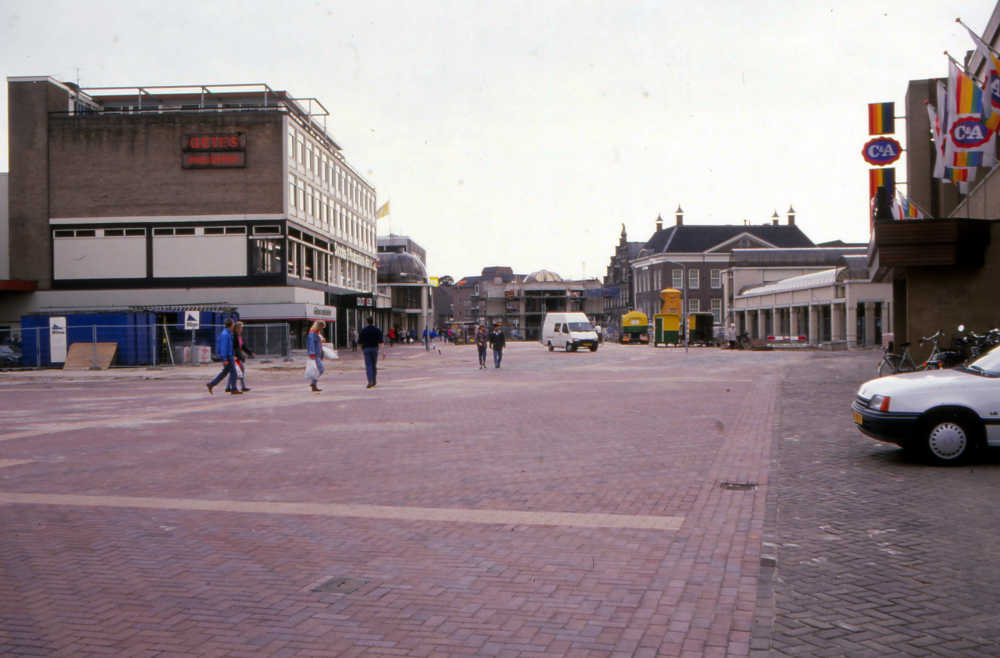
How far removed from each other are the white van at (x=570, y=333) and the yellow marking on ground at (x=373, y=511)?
39914mm

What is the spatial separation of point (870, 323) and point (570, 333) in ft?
56.2

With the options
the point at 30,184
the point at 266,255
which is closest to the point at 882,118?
the point at 266,255

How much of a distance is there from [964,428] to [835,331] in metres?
42.8

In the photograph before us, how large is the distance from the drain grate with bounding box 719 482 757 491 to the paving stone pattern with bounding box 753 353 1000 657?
29 cm

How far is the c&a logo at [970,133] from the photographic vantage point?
15.5 m

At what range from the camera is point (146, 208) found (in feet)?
146

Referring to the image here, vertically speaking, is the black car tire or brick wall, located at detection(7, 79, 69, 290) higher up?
brick wall, located at detection(7, 79, 69, 290)

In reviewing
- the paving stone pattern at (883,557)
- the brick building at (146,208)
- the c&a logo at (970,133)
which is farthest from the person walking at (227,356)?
the brick building at (146,208)

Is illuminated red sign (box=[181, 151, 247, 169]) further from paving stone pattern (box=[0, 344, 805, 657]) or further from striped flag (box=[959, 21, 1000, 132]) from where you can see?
striped flag (box=[959, 21, 1000, 132])

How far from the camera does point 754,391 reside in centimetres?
1741

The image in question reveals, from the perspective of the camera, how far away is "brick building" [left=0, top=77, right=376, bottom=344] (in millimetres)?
44312

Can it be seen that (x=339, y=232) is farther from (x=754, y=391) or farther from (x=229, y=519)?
(x=229, y=519)

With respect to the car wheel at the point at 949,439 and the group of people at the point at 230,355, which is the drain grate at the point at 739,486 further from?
the group of people at the point at 230,355

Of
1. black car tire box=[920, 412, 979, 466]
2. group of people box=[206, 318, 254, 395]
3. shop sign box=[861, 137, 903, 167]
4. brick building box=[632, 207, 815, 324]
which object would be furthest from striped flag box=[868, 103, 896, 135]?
brick building box=[632, 207, 815, 324]
